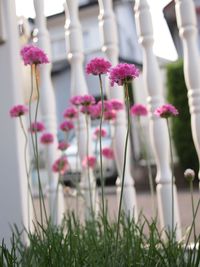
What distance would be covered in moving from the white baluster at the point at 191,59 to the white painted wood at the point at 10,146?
542mm

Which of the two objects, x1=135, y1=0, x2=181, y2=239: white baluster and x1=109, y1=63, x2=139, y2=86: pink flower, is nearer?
x1=109, y1=63, x2=139, y2=86: pink flower

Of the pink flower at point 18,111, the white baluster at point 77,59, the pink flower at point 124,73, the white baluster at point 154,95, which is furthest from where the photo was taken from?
the white baluster at point 77,59

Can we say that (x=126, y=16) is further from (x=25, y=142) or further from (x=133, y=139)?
(x=25, y=142)

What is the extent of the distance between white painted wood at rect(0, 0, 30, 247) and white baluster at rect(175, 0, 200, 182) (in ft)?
1.78

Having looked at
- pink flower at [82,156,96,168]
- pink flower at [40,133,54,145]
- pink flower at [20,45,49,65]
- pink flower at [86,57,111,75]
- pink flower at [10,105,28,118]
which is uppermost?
pink flower at [20,45,49,65]

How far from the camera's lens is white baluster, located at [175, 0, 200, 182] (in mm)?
1200

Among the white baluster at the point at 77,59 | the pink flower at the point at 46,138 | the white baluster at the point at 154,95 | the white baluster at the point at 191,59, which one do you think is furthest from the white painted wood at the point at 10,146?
the white baluster at the point at 191,59

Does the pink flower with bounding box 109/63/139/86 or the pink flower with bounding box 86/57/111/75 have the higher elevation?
the pink flower with bounding box 86/57/111/75

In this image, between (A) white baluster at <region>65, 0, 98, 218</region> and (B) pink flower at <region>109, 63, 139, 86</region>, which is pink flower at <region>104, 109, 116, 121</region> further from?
(B) pink flower at <region>109, 63, 139, 86</region>

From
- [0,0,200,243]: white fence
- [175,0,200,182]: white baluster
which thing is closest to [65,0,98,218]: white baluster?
[0,0,200,243]: white fence

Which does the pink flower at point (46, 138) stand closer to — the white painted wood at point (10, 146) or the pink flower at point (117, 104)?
the white painted wood at point (10, 146)

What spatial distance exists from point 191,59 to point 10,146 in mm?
635

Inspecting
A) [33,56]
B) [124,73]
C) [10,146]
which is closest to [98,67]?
[124,73]

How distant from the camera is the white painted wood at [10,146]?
1.22 meters
